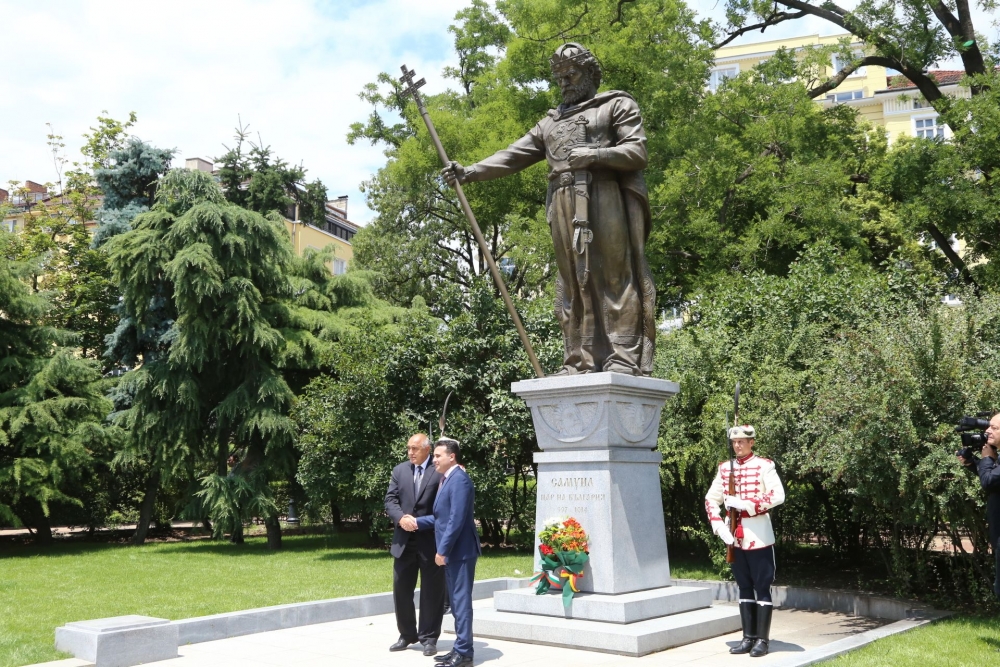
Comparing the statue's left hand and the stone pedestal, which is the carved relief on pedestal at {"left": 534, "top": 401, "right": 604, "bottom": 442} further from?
the statue's left hand

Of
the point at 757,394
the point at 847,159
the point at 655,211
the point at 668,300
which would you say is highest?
the point at 847,159

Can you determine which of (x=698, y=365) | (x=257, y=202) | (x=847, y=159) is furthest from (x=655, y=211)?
(x=257, y=202)

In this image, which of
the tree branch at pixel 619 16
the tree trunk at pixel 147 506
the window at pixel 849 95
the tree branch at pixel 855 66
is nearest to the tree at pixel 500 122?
the tree branch at pixel 619 16

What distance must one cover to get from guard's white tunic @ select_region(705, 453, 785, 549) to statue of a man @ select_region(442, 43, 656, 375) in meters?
1.58

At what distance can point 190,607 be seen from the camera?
1130cm

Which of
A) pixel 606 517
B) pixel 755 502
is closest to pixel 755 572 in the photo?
pixel 755 502

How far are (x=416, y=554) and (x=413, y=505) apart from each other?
443 millimetres

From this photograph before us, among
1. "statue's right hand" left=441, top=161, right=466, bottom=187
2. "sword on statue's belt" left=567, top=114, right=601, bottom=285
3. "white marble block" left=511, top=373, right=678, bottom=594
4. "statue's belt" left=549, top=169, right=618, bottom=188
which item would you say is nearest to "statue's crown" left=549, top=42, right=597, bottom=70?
"sword on statue's belt" left=567, top=114, right=601, bottom=285

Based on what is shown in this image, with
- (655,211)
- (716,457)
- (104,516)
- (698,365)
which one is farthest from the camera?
(104,516)

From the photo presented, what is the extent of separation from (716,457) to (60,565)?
14.5 m

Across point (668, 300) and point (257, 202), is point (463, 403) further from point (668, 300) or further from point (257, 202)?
point (257, 202)

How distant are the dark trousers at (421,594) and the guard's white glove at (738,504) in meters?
2.57

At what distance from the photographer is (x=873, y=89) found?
55.6 metres

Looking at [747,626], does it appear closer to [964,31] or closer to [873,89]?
[964,31]
